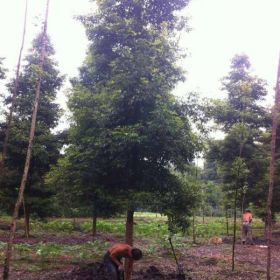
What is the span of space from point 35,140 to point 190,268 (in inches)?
443

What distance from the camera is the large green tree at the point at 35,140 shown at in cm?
2088

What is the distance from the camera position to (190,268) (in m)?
13.2

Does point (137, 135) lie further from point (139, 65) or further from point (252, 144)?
point (252, 144)

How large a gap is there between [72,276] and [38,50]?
48.6ft

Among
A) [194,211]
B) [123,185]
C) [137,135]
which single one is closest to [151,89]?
[137,135]

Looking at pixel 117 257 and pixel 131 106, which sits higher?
pixel 131 106

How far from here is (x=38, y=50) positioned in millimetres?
22516

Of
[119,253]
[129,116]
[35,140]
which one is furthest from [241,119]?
[119,253]

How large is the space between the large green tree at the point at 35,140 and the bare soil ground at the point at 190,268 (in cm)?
818

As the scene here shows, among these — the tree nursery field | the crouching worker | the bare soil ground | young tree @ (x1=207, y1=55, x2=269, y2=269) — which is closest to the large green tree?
the tree nursery field

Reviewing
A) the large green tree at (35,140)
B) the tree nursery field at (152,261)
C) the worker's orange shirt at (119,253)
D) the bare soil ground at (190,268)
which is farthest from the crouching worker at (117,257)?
the large green tree at (35,140)

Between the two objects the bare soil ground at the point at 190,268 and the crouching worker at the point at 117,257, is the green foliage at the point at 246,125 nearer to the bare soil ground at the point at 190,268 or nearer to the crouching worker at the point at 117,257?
the bare soil ground at the point at 190,268

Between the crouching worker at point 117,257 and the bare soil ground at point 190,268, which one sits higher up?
the crouching worker at point 117,257

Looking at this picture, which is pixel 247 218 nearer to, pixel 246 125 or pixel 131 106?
pixel 246 125
